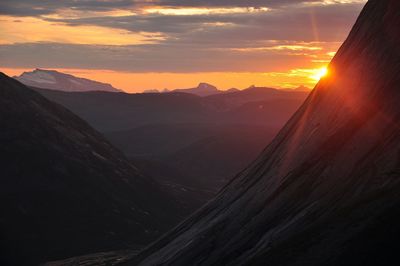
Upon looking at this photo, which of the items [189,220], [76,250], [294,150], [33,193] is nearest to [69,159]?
[33,193]

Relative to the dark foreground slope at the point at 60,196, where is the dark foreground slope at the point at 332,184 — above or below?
above

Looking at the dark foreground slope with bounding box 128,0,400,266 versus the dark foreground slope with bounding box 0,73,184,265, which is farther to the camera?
the dark foreground slope with bounding box 0,73,184,265

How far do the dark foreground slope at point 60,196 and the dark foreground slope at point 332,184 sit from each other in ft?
252

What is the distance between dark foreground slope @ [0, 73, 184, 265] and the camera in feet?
461

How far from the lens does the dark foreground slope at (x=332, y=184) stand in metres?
32.6

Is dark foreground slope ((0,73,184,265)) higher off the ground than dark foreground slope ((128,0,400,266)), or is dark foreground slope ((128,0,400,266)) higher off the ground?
dark foreground slope ((128,0,400,266))

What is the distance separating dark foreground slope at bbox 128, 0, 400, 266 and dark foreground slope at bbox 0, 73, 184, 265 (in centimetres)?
7682

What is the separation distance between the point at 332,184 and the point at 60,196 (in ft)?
437

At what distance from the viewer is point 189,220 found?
7925cm

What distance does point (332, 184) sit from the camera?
1660 inches

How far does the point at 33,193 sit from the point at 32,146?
2190cm

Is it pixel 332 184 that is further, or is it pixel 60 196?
pixel 60 196

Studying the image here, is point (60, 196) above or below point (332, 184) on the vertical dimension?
below

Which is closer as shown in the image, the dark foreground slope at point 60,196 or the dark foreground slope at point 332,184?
the dark foreground slope at point 332,184
